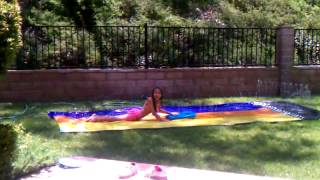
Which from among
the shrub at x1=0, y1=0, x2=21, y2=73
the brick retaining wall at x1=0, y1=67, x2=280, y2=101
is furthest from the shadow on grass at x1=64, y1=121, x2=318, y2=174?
the brick retaining wall at x1=0, y1=67, x2=280, y2=101

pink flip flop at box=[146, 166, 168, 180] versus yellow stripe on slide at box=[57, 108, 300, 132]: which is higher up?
yellow stripe on slide at box=[57, 108, 300, 132]

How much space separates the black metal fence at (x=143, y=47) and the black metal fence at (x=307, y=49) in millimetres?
644

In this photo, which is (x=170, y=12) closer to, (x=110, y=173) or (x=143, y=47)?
(x=143, y=47)

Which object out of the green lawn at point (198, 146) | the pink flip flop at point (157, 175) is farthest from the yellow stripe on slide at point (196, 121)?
the pink flip flop at point (157, 175)

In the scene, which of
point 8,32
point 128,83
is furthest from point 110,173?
point 128,83

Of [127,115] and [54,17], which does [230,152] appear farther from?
[54,17]

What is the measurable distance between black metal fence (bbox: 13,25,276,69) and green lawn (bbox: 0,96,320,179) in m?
2.62

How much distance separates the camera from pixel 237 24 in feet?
47.9

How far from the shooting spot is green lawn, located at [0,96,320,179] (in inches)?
251

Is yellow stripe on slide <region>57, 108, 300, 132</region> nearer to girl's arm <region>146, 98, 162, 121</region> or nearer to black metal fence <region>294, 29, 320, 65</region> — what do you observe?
girl's arm <region>146, 98, 162, 121</region>

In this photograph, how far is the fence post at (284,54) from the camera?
1213cm

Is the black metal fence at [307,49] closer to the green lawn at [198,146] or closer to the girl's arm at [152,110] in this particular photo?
the green lawn at [198,146]

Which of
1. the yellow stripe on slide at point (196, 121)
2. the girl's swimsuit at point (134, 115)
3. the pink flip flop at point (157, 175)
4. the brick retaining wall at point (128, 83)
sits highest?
the brick retaining wall at point (128, 83)

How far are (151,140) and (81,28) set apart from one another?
5161 mm
